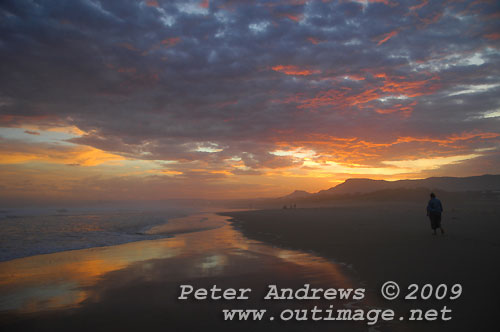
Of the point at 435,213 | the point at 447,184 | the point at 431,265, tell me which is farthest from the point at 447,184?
the point at 431,265

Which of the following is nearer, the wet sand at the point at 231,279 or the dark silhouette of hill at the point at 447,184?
the wet sand at the point at 231,279

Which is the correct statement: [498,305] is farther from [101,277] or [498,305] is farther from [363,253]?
[101,277]

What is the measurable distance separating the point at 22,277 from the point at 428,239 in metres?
16.0

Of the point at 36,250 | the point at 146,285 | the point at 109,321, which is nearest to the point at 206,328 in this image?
the point at 109,321

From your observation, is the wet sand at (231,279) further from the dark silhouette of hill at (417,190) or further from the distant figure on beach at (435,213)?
the dark silhouette of hill at (417,190)

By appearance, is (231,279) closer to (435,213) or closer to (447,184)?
(435,213)

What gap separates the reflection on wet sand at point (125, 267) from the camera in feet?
23.4

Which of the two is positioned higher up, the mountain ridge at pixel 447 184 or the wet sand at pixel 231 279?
the mountain ridge at pixel 447 184

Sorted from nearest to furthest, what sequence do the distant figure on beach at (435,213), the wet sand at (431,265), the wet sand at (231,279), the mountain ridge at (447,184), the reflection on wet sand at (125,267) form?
the wet sand at (431,265), the wet sand at (231,279), the reflection on wet sand at (125,267), the distant figure on beach at (435,213), the mountain ridge at (447,184)

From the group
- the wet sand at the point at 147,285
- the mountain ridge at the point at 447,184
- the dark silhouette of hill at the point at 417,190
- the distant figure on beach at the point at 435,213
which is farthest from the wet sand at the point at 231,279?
the mountain ridge at the point at 447,184

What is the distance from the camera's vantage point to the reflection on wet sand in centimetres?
712

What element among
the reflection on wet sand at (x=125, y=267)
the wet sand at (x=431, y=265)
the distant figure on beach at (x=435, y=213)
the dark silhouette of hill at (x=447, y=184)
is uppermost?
the dark silhouette of hill at (x=447, y=184)

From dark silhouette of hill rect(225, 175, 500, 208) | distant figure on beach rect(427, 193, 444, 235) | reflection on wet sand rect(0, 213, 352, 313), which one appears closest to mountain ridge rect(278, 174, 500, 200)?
dark silhouette of hill rect(225, 175, 500, 208)

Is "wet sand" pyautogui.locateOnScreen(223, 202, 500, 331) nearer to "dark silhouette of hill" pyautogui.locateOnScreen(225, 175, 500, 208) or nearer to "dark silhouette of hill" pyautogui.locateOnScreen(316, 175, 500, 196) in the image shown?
"dark silhouette of hill" pyautogui.locateOnScreen(225, 175, 500, 208)
